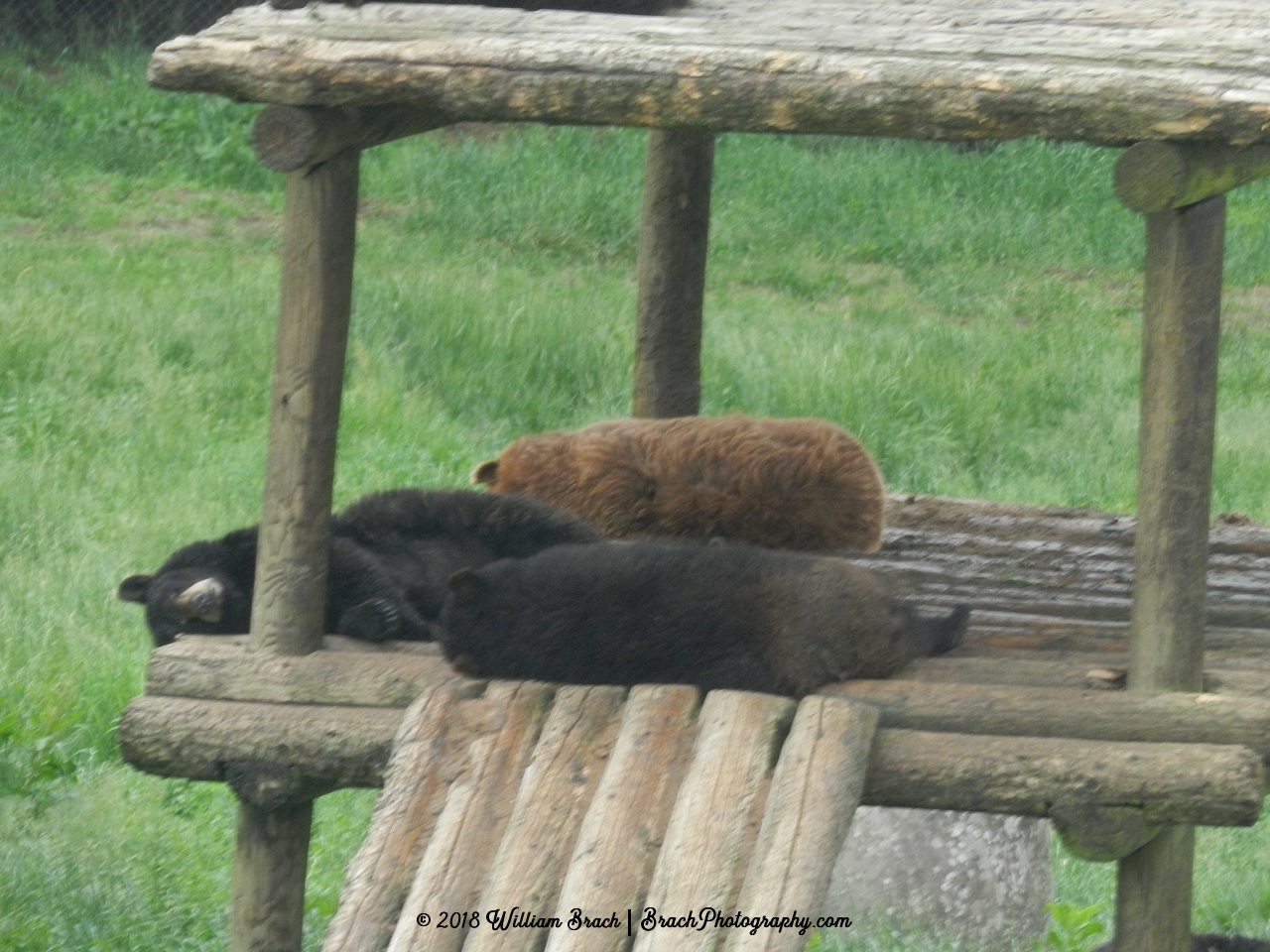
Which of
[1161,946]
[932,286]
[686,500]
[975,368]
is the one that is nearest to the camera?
[1161,946]

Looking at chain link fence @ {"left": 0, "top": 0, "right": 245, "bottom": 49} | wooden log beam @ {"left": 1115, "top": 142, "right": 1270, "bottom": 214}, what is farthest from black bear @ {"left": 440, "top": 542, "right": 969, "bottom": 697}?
chain link fence @ {"left": 0, "top": 0, "right": 245, "bottom": 49}

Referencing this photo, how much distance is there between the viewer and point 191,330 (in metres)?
10.1

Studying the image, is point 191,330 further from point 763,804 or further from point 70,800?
point 763,804

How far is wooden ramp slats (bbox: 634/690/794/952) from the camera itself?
303 centimetres

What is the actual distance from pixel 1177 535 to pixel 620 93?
4.74 feet

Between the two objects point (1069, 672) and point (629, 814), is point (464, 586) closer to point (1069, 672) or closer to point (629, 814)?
point (629, 814)

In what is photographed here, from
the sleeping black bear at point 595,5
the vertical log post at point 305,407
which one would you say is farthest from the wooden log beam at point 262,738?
the sleeping black bear at point 595,5

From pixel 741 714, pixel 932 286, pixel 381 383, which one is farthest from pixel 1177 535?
pixel 932 286

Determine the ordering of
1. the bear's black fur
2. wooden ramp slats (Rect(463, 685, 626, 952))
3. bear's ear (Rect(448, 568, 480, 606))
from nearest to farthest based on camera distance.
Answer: wooden ramp slats (Rect(463, 685, 626, 952)), bear's ear (Rect(448, 568, 480, 606)), the bear's black fur

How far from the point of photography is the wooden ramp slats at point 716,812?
303cm

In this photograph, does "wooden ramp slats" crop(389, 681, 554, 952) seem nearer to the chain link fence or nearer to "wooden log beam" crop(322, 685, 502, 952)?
"wooden log beam" crop(322, 685, 502, 952)

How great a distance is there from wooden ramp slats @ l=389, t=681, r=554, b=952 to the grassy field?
6.44ft

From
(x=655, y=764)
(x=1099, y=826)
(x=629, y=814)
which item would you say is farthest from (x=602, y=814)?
(x=1099, y=826)

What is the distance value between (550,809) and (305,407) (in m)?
1.10
